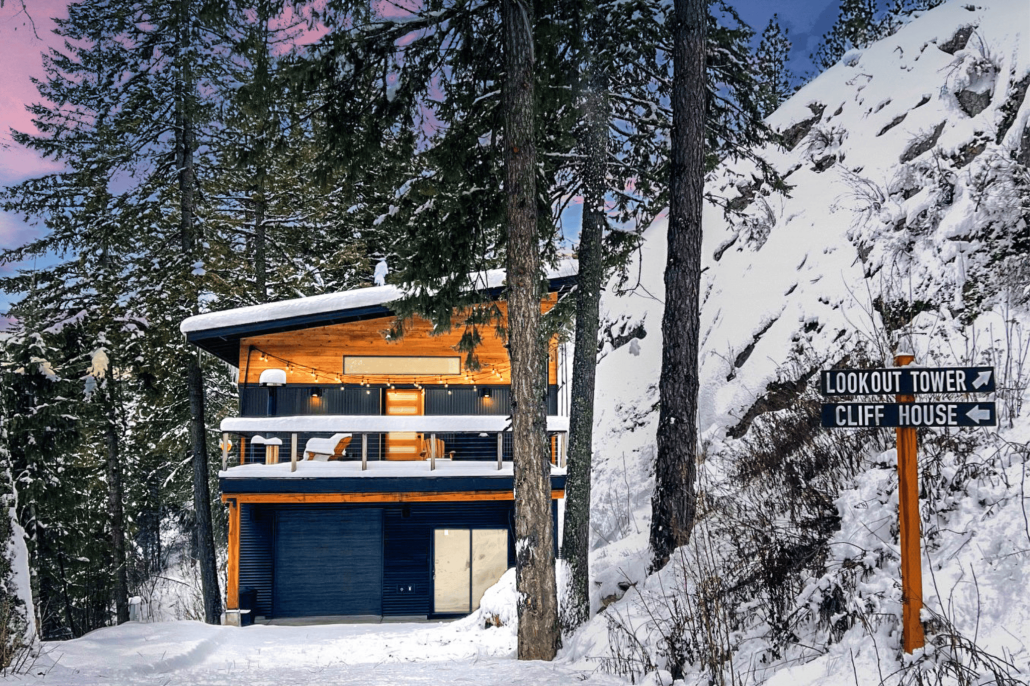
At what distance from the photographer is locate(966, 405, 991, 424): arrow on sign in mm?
3992

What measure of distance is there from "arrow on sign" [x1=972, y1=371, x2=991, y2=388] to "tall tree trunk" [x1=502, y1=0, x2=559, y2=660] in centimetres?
444

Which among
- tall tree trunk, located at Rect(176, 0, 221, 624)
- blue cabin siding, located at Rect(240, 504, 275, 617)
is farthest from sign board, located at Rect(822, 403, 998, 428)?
tall tree trunk, located at Rect(176, 0, 221, 624)

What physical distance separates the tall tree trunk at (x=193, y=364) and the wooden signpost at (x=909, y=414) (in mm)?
14914

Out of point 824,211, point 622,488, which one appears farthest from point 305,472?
point 824,211

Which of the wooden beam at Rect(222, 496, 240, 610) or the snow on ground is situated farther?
the wooden beam at Rect(222, 496, 240, 610)

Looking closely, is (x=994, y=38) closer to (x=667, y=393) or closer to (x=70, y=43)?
(x=667, y=393)

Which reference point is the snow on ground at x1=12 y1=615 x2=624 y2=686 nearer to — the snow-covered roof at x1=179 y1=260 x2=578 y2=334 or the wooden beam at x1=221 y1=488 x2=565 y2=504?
the wooden beam at x1=221 y1=488 x2=565 y2=504

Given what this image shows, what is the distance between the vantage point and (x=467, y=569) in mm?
14977

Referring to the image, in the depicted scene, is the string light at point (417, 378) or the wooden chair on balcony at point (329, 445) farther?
the string light at point (417, 378)

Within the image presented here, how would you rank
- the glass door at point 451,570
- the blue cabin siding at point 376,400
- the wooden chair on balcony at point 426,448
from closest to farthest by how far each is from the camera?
the glass door at point 451,570 < the wooden chair on balcony at point 426,448 < the blue cabin siding at point 376,400

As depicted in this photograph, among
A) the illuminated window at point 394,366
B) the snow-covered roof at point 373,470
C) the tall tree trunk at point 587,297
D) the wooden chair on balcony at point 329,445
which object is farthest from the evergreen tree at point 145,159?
the tall tree trunk at point 587,297

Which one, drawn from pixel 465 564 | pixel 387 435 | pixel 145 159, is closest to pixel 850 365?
pixel 465 564

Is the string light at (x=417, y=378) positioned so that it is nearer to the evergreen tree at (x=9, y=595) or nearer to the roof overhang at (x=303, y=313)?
the roof overhang at (x=303, y=313)

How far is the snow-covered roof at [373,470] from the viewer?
44.2 feet
